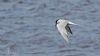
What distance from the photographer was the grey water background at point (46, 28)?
8719 mm

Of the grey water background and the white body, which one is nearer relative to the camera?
the white body

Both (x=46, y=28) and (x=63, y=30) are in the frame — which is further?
(x=46, y=28)

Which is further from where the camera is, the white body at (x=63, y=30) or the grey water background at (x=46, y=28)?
the grey water background at (x=46, y=28)

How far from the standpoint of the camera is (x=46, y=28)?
31.4ft

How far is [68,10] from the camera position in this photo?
10.7 metres

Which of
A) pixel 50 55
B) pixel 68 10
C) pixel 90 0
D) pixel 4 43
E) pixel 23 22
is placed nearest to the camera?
pixel 50 55

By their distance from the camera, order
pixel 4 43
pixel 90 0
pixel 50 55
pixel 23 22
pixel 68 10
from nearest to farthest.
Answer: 1. pixel 50 55
2. pixel 4 43
3. pixel 23 22
4. pixel 68 10
5. pixel 90 0

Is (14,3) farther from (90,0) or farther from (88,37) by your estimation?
(88,37)

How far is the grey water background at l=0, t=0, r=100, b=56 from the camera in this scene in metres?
8.72

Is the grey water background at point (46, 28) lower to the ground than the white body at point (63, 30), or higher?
higher

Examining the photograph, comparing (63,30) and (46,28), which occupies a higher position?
(46,28)

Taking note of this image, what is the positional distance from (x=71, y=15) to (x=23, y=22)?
995mm

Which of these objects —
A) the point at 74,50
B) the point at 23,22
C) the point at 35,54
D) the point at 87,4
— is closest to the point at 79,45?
the point at 74,50

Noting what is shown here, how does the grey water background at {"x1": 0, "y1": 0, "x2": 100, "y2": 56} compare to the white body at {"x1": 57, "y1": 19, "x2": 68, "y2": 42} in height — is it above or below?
above
